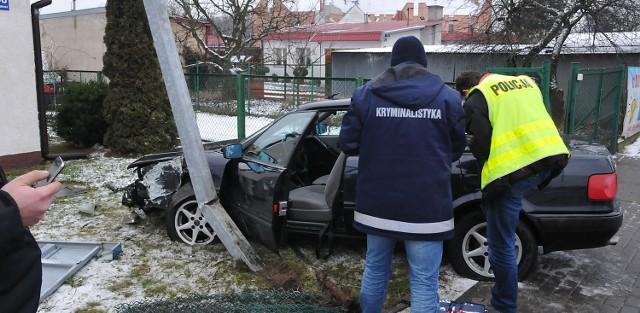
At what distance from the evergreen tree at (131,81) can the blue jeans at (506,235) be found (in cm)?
782

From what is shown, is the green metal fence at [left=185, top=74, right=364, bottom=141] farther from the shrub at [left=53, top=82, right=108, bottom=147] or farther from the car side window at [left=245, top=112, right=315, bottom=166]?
the car side window at [left=245, top=112, right=315, bottom=166]

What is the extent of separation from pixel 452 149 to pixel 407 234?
1.79ft

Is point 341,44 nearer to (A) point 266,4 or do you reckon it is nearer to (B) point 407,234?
(A) point 266,4

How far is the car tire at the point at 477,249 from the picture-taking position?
13.8 feet

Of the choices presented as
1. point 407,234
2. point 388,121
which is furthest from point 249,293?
point 388,121

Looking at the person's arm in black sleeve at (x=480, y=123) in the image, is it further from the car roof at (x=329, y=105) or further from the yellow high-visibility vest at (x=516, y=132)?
the car roof at (x=329, y=105)

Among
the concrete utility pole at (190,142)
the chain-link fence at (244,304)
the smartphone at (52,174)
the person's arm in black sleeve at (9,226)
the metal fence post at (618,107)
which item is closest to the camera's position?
the person's arm in black sleeve at (9,226)

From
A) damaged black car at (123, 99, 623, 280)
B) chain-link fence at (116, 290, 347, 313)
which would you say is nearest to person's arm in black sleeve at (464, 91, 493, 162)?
damaged black car at (123, 99, 623, 280)

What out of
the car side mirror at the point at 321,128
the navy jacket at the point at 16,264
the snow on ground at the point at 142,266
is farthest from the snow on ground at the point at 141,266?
the navy jacket at the point at 16,264

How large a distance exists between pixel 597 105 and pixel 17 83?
10300 mm

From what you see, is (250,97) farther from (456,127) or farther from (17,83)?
(456,127)

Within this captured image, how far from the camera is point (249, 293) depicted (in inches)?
153

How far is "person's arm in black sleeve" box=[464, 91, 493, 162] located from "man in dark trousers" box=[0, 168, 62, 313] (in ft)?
8.39

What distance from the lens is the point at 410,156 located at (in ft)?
8.79
